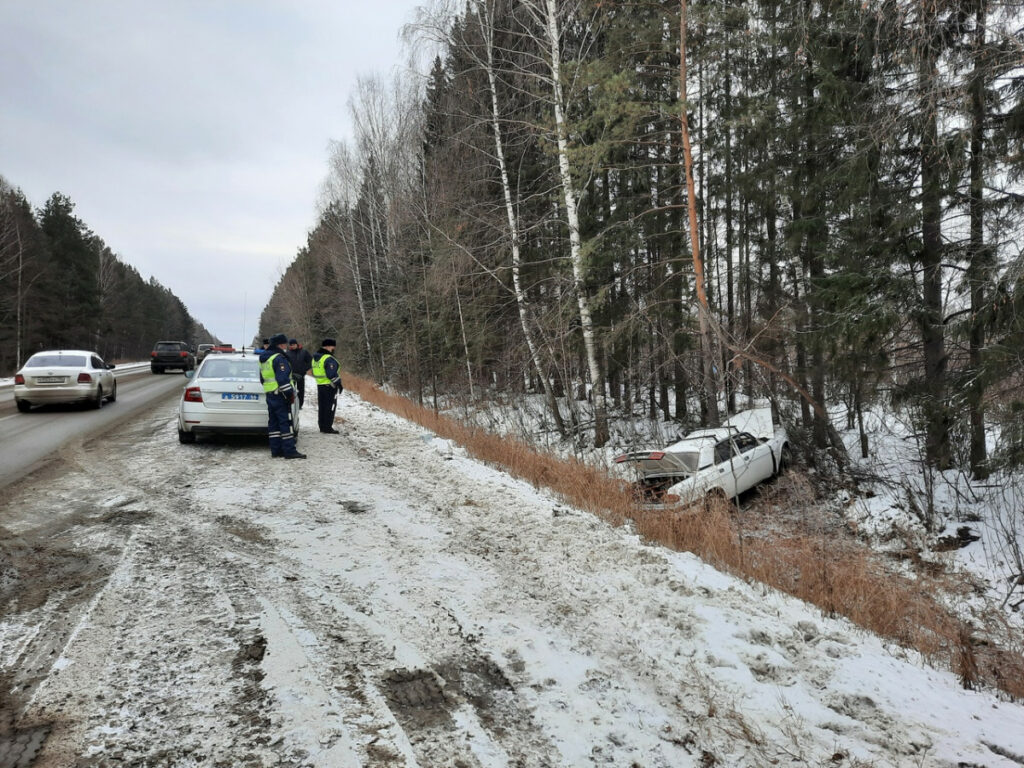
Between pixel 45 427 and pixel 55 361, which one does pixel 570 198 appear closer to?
pixel 45 427

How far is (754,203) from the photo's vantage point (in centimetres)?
1388

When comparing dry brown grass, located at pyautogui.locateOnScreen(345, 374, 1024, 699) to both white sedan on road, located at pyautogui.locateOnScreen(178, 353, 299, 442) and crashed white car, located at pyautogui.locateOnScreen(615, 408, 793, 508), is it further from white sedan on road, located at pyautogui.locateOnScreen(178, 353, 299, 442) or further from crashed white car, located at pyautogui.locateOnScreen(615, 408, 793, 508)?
white sedan on road, located at pyautogui.locateOnScreen(178, 353, 299, 442)

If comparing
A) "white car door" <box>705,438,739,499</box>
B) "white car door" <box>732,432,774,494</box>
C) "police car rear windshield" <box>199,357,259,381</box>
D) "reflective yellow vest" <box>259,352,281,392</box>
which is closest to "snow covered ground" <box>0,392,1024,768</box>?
"reflective yellow vest" <box>259,352,281,392</box>

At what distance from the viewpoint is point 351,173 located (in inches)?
1107

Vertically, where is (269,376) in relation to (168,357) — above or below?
below

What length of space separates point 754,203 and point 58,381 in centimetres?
1781

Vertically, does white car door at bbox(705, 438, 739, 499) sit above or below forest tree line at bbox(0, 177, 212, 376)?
below

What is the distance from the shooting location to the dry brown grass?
11.6ft

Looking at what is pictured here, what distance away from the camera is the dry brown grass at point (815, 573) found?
353cm

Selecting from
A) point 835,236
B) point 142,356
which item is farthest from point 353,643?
point 142,356

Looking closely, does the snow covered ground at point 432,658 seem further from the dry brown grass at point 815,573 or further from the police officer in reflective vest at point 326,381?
the police officer in reflective vest at point 326,381

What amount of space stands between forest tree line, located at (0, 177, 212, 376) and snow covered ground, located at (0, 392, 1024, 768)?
4395cm

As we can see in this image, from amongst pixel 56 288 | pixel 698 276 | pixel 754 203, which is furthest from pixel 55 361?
pixel 56 288

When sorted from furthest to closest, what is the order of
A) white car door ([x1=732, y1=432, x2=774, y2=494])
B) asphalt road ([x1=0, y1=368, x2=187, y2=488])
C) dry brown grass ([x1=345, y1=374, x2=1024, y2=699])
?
white car door ([x1=732, y1=432, x2=774, y2=494]), asphalt road ([x1=0, y1=368, x2=187, y2=488]), dry brown grass ([x1=345, y1=374, x2=1024, y2=699])
